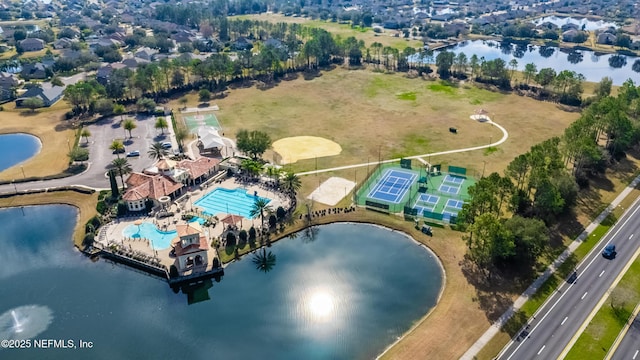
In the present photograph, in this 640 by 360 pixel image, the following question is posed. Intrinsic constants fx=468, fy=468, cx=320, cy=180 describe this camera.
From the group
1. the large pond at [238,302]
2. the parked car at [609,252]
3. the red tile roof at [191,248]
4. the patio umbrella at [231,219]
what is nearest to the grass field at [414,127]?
the large pond at [238,302]

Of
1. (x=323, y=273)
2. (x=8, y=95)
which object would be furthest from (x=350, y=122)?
(x=8, y=95)

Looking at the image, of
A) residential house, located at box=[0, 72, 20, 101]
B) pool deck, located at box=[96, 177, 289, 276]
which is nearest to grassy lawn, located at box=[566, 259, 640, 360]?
pool deck, located at box=[96, 177, 289, 276]

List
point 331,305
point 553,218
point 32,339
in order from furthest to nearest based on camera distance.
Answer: point 553,218
point 331,305
point 32,339

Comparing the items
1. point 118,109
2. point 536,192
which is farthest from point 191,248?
point 118,109

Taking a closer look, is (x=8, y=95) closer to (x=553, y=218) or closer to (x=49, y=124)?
(x=49, y=124)

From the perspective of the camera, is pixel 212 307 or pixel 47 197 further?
pixel 47 197

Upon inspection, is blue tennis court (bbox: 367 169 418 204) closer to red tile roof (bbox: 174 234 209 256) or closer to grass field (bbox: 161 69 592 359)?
grass field (bbox: 161 69 592 359)

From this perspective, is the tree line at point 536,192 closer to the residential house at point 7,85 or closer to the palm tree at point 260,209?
the palm tree at point 260,209
